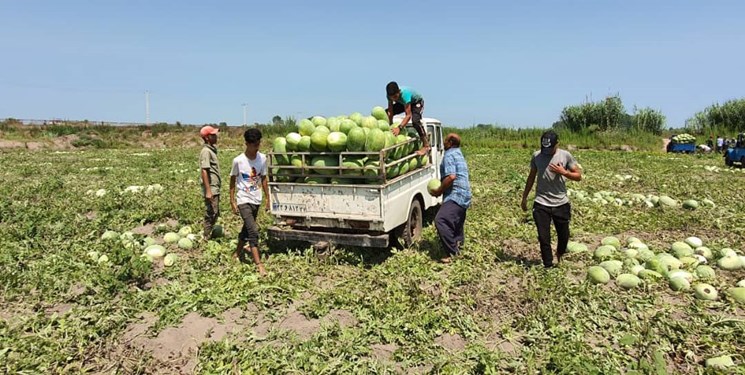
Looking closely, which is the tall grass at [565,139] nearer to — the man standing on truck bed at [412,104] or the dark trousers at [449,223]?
the man standing on truck bed at [412,104]

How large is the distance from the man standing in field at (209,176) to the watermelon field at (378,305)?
18.2 inches

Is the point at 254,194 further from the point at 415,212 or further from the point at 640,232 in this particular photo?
the point at 640,232

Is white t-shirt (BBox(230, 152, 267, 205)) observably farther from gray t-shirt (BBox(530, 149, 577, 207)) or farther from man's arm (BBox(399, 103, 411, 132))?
gray t-shirt (BBox(530, 149, 577, 207))

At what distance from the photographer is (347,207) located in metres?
7.22

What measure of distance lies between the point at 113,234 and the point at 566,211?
7566 millimetres

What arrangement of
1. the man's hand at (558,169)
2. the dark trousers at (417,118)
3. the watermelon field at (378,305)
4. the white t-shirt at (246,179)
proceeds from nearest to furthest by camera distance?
the watermelon field at (378,305) < the man's hand at (558,169) < the white t-shirt at (246,179) < the dark trousers at (417,118)

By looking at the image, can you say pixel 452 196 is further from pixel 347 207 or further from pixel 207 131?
pixel 207 131

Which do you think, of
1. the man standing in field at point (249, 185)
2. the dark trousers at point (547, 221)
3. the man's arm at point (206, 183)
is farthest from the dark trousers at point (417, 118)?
the man's arm at point (206, 183)

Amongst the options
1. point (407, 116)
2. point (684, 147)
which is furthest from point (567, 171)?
point (684, 147)

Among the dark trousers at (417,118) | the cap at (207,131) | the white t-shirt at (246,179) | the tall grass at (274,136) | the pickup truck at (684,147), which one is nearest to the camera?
the white t-shirt at (246,179)

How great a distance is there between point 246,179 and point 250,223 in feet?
2.19

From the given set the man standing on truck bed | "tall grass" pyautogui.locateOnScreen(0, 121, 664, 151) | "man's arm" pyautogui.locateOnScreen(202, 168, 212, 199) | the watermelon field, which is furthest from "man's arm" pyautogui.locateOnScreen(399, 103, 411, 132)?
"tall grass" pyautogui.locateOnScreen(0, 121, 664, 151)

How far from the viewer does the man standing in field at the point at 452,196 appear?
733 cm

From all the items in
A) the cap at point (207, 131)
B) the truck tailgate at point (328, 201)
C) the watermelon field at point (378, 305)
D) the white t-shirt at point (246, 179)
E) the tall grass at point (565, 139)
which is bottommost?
the watermelon field at point (378, 305)
